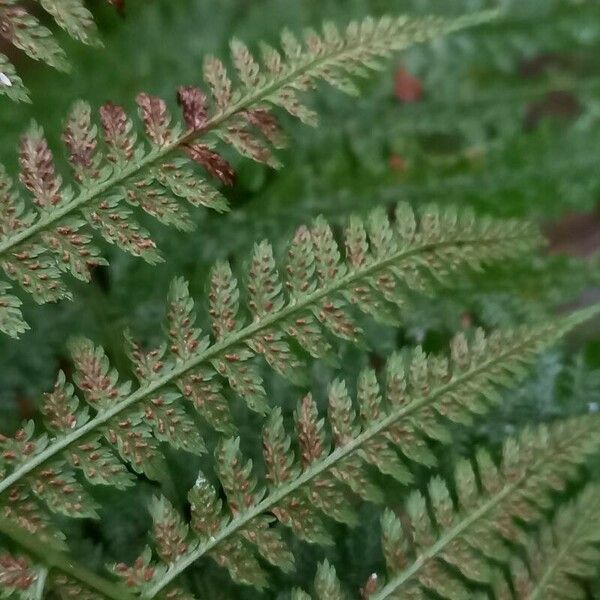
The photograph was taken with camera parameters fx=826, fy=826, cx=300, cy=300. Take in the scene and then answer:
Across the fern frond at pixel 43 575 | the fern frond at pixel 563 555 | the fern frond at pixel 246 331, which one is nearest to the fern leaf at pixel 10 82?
the fern frond at pixel 246 331

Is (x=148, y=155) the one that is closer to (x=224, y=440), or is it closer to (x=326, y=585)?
(x=224, y=440)

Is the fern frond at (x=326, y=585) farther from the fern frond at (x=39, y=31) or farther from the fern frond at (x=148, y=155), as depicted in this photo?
the fern frond at (x=39, y=31)

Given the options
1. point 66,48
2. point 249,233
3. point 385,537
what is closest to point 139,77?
point 66,48

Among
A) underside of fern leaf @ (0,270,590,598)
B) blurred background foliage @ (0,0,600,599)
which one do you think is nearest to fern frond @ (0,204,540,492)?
underside of fern leaf @ (0,270,590,598)

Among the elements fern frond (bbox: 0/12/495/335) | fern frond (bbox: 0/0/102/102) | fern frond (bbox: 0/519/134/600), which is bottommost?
fern frond (bbox: 0/519/134/600)

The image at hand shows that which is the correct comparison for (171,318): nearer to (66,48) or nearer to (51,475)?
(51,475)

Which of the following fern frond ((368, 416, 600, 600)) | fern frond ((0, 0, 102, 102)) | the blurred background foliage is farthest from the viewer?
the blurred background foliage

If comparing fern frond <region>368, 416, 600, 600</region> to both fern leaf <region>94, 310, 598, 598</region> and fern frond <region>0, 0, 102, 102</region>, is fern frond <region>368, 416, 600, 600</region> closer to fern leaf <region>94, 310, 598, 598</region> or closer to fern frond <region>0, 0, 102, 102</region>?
fern leaf <region>94, 310, 598, 598</region>
